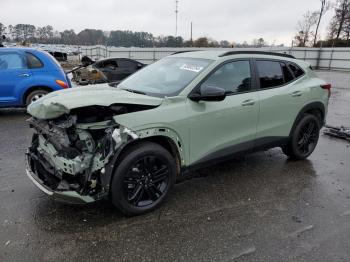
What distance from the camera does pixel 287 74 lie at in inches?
184

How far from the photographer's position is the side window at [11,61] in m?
7.34

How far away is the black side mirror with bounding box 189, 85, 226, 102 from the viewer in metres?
3.35

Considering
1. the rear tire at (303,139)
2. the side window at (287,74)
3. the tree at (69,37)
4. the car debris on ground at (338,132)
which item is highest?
the tree at (69,37)

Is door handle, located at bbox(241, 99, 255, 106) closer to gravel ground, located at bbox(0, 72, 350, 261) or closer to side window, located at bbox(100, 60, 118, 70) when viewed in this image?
gravel ground, located at bbox(0, 72, 350, 261)

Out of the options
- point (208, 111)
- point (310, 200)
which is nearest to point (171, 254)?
point (208, 111)

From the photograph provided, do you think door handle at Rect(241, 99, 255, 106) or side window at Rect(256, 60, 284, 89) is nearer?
door handle at Rect(241, 99, 255, 106)

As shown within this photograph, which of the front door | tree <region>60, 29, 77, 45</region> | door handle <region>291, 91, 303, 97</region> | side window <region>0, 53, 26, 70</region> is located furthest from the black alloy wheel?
tree <region>60, 29, 77, 45</region>

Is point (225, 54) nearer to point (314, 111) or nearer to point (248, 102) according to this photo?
point (248, 102)

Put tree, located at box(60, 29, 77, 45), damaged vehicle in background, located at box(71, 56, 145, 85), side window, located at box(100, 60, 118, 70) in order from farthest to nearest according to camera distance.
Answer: tree, located at box(60, 29, 77, 45) → side window, located at box(100, 60, 118, 70) → damaged vehicle in background, located at box(71, 56, 145, 85)

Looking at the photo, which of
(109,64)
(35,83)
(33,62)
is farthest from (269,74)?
(109,64)

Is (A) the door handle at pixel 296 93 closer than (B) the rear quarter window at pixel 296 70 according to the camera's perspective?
Yes

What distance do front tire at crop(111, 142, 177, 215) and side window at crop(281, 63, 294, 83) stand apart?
239 cm

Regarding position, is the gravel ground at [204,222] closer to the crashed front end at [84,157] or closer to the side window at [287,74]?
the crashed front end at [84,157]

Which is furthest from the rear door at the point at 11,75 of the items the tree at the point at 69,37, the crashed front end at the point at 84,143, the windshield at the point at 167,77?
the tree at the point at 69,37
